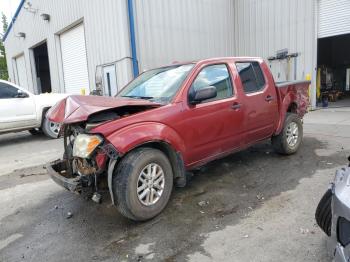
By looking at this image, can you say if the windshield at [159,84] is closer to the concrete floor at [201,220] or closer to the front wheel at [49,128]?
the concrete floor at [201,220]

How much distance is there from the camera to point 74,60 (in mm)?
14266

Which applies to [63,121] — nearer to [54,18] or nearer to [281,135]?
[281,135]

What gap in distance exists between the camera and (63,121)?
333 cm

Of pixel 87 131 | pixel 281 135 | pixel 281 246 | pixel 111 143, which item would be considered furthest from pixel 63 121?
pixel 281 135

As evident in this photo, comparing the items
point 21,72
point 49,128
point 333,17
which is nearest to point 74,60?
point 49,128

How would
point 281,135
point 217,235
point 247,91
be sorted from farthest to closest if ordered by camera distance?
1. point 281,135
2. point 247,91
3. point 217,235

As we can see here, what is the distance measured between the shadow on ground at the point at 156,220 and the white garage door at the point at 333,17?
26.4 feet

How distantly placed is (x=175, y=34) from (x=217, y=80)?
26.9 ft

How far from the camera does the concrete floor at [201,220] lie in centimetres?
286

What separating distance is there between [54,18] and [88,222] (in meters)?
13.9

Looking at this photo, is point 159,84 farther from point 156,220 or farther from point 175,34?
point 175,34

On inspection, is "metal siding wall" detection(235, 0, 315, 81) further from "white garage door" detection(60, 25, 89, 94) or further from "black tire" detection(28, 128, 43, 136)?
"black tire" detection(28, 128, 43, 136)

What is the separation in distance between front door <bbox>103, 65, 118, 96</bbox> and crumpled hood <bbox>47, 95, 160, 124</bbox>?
789 cm

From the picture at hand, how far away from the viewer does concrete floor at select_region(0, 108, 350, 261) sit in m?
2.86
